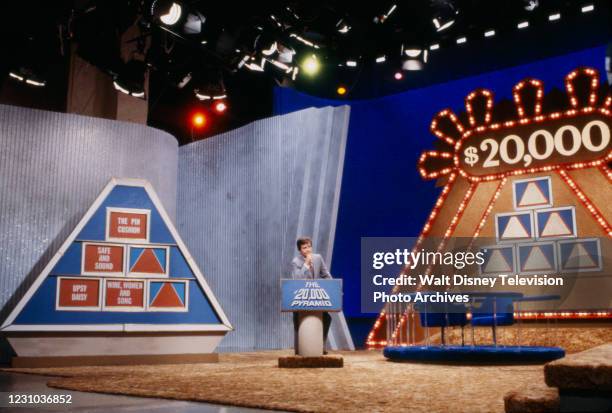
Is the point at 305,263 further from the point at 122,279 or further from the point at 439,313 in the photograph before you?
the point at 122,279

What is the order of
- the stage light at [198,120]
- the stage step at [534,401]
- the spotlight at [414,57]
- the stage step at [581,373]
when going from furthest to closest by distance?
the stage light at [198,120] < the spotlight at [414,57] < the stage step at [534,401] < the stage step at [581,373]

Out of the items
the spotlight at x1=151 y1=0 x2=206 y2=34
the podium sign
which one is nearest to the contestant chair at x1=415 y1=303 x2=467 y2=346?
the podium sign

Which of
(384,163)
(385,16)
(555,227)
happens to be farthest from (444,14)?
(384,163)

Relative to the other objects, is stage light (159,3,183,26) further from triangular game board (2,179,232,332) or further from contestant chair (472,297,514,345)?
contestant chair (472,297,514,345)

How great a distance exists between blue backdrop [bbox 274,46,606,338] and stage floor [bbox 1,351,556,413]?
16.3 feet

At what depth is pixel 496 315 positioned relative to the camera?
7.83 meters

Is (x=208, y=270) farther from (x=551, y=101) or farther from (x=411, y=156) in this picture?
(x=551, y=101)

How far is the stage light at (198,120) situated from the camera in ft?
40.8

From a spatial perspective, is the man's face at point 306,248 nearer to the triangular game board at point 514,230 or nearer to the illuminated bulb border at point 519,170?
the illuminated bulb border at point 519,170

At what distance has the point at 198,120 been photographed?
12.5 m

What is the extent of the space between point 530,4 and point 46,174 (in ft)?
20.8

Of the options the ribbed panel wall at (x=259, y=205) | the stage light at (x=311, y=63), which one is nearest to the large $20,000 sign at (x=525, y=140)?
the ribbed panel wall at (x=259, y=205)

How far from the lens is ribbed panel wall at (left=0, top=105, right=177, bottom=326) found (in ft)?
25.6

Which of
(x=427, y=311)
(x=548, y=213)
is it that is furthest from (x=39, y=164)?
(x=548, y=213)
